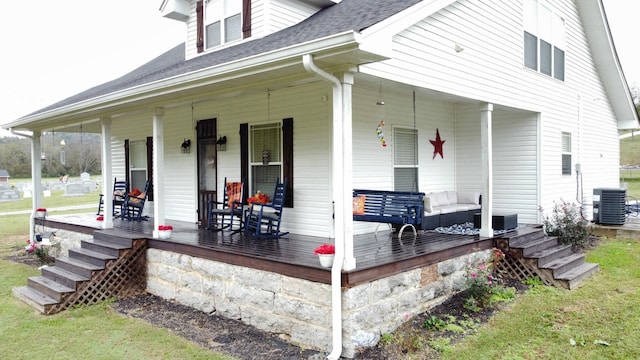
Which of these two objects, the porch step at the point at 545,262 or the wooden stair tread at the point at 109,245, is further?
the wooden stair tread at the point at 109,245

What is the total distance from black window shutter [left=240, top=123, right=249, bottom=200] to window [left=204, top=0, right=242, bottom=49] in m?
1.75

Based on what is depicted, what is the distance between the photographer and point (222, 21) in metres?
8.48

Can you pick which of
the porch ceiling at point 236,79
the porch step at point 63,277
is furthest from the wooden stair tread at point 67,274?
the porch ceiling at point 236,79

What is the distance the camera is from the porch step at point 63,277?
20.2 ft

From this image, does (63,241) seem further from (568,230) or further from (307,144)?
(568,230)

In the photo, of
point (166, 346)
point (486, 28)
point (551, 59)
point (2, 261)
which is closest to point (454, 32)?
point (486, 28)

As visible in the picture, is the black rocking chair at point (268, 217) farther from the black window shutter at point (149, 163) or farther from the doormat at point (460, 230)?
the black window shutter at point (149, 163)

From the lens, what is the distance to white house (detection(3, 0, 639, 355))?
498 cm

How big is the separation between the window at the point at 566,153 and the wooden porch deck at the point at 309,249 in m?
4.22

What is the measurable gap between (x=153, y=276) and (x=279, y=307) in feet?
8.75

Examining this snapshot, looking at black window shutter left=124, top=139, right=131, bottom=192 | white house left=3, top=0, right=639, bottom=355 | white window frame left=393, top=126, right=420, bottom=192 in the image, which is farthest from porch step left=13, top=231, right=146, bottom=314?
white window frame left=393, top=126, right=420, bottom=192

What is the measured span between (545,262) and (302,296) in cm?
384

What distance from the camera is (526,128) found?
8688mm

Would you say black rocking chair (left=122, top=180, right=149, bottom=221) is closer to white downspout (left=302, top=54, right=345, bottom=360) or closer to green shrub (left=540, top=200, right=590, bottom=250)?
white downspout (left=302, top=54, right=345, bottom=360)
